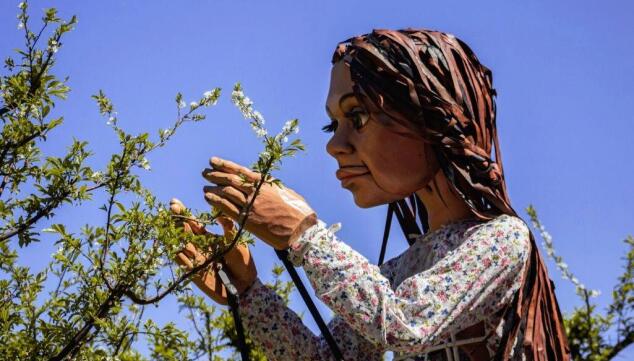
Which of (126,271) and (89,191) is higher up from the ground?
(89,191)

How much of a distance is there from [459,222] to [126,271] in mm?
784

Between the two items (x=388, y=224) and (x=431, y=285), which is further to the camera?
(x=388, y=224)

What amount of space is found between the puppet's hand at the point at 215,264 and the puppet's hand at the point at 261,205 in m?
0.12

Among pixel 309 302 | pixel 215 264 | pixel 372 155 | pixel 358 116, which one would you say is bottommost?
pixel 309 302

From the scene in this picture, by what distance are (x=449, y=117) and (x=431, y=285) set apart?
43 cm

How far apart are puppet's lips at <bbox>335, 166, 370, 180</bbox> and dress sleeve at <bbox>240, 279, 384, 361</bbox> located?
0.35 m

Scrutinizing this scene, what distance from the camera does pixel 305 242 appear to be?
7.32 ft

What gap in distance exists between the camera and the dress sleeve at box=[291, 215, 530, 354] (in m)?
2.10

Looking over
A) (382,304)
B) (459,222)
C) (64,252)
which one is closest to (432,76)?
(459,222)

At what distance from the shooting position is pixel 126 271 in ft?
7.26

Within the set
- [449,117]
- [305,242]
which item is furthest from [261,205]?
[449,117]

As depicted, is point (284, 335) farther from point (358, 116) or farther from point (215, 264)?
point (358, 116)

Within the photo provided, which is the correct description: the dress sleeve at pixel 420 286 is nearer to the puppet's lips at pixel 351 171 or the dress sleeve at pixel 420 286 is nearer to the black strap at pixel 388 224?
the puppet's lips at pixel 351 171

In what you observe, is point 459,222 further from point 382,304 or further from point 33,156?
point 33,156
